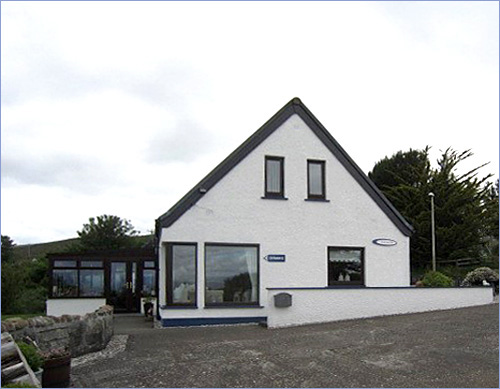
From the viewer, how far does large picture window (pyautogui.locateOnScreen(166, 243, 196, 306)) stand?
15.1 m

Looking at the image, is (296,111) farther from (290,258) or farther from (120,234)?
(120,234)

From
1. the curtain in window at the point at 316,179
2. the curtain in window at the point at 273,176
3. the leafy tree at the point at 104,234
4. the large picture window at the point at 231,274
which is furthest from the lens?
the leafy tree at the point at 104,234

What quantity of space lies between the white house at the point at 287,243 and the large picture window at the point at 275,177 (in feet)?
0.11

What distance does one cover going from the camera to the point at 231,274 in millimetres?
15898

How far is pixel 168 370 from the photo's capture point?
28.7ft

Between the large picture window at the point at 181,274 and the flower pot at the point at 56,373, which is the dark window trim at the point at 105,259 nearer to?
the large picture window at the point at 181,274

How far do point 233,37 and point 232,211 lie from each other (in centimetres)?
723

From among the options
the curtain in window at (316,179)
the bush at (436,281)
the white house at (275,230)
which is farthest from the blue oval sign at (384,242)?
the curtain in window at (316,179)

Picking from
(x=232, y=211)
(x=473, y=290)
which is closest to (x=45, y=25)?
(x=232, y=211)

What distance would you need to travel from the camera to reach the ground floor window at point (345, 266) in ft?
56.4

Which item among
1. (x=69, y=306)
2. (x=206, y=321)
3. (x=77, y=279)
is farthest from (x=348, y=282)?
(x=69, y=306)

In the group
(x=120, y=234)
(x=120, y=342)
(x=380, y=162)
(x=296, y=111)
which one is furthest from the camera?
(x=380, y=162)

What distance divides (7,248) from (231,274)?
24698 mm

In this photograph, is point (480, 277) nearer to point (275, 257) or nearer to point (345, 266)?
point (345, 266)
